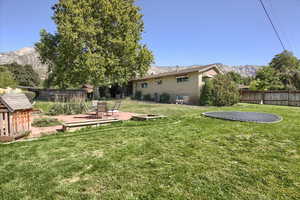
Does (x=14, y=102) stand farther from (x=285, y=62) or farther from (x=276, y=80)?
(x=285, y=62)

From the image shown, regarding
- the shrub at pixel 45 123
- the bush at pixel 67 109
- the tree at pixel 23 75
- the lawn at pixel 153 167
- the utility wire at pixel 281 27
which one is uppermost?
the tree at pixel 23 75

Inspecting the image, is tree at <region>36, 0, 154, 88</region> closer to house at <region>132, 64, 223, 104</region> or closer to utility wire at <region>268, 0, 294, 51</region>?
house at <region>132, 64, 223, 104</region>

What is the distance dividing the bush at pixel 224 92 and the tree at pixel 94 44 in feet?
33.0

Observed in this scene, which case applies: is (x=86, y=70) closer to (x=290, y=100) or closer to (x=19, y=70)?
(x=290, y=100)

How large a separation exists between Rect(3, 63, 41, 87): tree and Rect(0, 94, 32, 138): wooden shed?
4551cm

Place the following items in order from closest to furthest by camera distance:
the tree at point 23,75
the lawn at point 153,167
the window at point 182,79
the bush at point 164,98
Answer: the lawn at point 153,167 < the window at point 182,79 < the bush at point 164,98 < the tree at point 23,75

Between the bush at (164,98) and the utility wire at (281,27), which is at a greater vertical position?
the utility wire at (281,27)

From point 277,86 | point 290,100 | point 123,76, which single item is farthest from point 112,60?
point 277,86

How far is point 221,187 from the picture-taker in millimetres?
2266

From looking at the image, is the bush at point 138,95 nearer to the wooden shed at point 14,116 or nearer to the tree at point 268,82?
the tree at point 268,82

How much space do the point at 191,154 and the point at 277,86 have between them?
A: 96.6 feet

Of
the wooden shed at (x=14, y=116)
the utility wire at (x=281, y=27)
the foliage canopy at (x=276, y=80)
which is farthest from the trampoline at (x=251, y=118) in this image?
the foliage canopy at (x=276, y=80)

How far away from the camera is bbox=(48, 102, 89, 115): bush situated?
899cm

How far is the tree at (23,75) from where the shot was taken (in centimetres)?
4034
